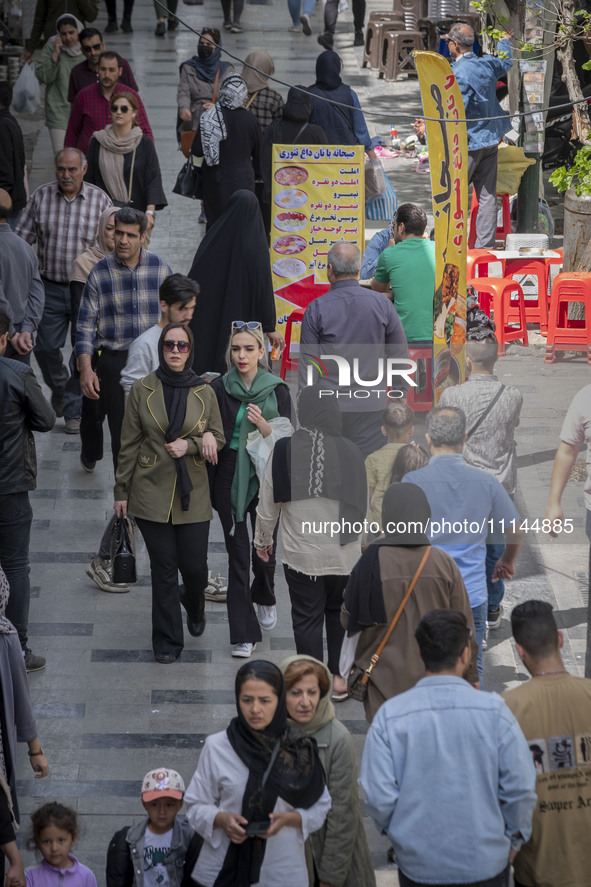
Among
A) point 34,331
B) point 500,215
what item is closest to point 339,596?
point 34,331

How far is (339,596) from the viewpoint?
251 inches

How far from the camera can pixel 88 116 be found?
36.5 feet

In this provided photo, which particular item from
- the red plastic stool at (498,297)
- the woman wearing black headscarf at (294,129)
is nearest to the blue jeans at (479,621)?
the red plastic stool at (498,297)

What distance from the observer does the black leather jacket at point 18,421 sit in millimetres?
6270

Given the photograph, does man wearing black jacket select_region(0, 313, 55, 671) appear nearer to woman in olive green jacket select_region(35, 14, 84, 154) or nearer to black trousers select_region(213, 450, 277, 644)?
black trousers select_region(213, 450, 277, 644)

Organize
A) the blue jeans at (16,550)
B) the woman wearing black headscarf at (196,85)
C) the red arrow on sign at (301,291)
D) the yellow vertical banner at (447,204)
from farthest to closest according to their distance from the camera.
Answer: the woman wearing black headscarf at (196,85), the red arrow on sign at (301,291), the yellow vertical banner at (447,204), the blue jeans at (16,550)

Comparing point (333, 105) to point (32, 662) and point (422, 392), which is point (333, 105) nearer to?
point (422, 392)

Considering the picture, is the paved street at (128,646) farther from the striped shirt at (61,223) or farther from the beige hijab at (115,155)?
the beige hijab at (115,155)

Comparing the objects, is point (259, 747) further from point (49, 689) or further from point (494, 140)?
point (494, 140)

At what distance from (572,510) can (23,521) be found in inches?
100

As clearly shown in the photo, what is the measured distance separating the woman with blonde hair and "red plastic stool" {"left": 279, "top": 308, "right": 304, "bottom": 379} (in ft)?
4.70

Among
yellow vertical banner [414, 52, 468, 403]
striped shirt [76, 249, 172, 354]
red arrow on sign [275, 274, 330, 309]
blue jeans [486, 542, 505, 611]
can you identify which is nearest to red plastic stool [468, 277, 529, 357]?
red arrow on sign [275, 274, 330, 309]

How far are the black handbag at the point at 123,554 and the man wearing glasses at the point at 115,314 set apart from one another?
21.4 inches

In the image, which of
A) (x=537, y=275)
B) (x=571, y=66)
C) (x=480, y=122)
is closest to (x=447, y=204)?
(x=537, y=275)
